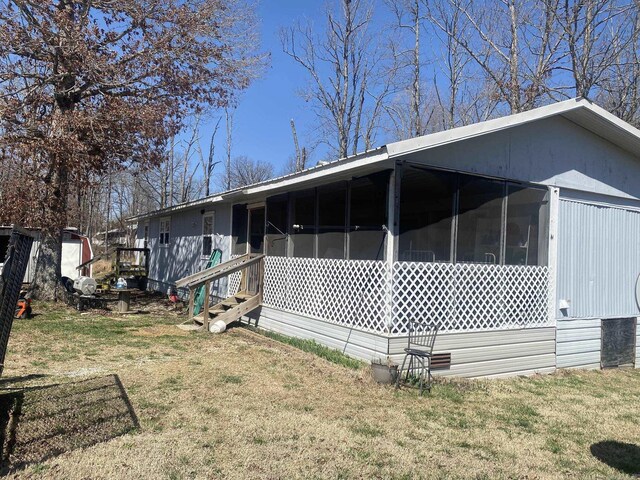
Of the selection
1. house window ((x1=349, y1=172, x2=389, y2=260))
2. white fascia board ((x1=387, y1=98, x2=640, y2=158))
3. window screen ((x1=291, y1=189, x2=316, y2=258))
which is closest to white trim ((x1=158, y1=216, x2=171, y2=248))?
window screen ((x1=291, y1=189, x2=316, y2=258))

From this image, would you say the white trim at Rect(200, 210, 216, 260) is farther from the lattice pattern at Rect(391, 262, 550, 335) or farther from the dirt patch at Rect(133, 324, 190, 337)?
the lattice pattern at Rect(391, 262, 550, 335)

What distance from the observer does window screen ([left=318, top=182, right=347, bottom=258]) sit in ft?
26.6

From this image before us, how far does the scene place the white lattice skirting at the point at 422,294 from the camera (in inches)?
262

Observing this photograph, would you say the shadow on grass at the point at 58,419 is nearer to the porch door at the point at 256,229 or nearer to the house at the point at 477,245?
the house at the point at 477,245

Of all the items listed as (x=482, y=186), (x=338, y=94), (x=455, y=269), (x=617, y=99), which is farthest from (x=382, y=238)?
(x=338, y=94)

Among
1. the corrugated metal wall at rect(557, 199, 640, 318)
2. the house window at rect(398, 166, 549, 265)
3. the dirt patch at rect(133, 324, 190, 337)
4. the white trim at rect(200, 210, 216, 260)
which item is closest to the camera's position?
the house window at rect(398, 166, 549, 265)

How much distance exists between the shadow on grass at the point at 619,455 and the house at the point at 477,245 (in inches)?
92.0

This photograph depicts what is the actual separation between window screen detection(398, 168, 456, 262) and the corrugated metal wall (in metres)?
2.31

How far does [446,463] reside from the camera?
4047 mm

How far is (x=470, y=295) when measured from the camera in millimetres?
7113

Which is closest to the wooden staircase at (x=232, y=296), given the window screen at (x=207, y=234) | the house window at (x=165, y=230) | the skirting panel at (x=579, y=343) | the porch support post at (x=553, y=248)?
the window screen at (x=207, y=234)

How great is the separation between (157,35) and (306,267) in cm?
824

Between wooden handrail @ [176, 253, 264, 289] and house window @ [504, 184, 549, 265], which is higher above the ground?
house window @ [504, 184, 549, 265]

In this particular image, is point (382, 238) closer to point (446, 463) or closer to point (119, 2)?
point (446, 463)
